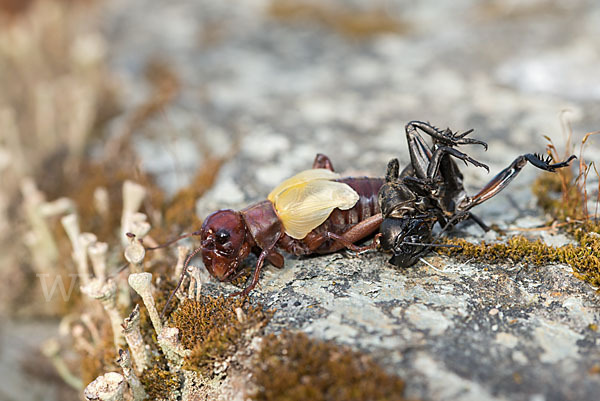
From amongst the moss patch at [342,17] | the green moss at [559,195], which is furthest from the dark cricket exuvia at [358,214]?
the moss patch at [342,17]

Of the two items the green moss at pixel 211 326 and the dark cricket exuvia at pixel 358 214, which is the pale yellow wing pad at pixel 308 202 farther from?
the green moss at pixel 211 326

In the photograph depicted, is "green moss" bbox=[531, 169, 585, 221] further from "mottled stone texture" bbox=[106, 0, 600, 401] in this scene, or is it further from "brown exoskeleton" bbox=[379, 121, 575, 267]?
"brown exoskeleton" bbox=[379, 121, 575, 267]

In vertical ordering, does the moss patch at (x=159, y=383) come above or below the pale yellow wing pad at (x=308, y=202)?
below

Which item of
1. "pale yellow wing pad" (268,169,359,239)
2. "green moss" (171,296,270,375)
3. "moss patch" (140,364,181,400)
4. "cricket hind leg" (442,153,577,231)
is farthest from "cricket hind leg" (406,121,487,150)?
"moss patch" (140,364,181,400)

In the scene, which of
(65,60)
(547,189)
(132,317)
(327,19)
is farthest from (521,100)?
(65,60)

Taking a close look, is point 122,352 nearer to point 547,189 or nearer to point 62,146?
point 547,189
